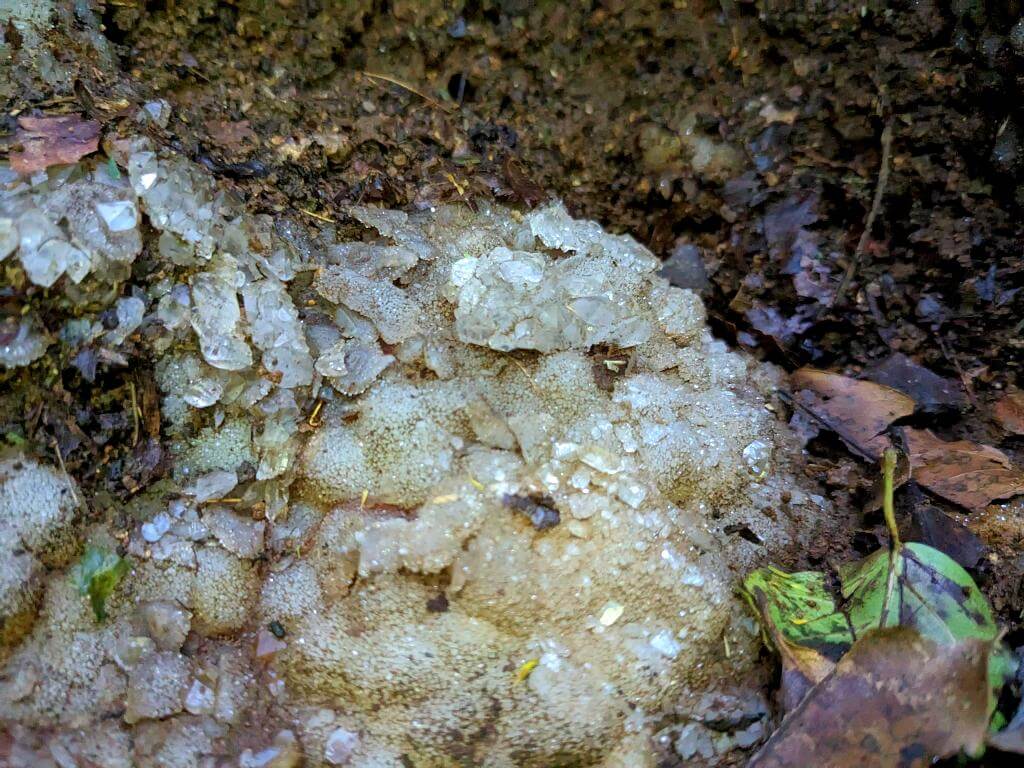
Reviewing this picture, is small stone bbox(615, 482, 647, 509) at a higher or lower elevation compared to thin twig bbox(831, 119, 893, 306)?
lower

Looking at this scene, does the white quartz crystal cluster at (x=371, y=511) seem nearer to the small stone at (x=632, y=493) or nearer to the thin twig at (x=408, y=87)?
the small stone at (x=632, y=493)

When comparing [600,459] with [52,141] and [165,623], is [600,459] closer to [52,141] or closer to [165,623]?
[165,623]

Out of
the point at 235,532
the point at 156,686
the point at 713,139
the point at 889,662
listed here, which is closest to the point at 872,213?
the point at 713,139

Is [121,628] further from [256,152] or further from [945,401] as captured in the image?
[945,401]

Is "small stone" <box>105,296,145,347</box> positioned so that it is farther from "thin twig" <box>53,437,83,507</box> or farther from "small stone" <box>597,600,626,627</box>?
"small stone" <box>597,600,626,627</box>

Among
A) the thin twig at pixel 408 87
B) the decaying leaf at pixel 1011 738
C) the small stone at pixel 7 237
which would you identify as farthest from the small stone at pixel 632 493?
the small stone at pixel 7 237

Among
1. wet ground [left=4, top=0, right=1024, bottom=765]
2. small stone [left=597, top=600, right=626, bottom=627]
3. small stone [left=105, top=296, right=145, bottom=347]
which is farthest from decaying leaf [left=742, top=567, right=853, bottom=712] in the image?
small stone [left=105, top=296, right=145, bottom=347]

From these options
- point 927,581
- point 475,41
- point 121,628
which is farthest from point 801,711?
point 475,41
